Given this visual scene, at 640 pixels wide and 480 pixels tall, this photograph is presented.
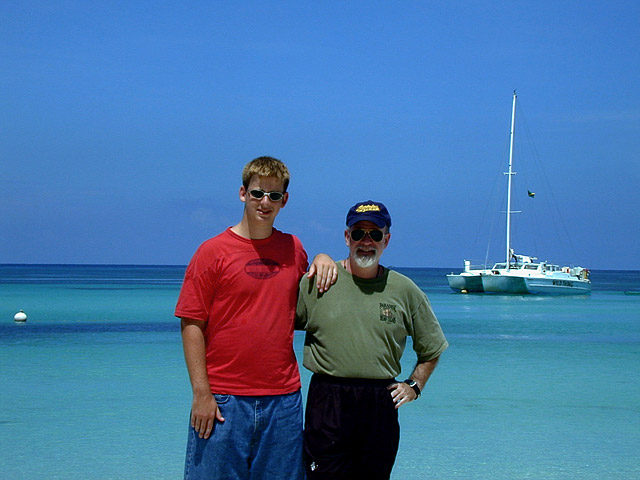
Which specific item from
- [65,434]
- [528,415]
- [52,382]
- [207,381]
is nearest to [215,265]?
[207,381]

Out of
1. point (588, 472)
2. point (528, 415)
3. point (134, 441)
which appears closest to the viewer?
point (588, 472)

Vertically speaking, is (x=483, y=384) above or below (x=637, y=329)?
above

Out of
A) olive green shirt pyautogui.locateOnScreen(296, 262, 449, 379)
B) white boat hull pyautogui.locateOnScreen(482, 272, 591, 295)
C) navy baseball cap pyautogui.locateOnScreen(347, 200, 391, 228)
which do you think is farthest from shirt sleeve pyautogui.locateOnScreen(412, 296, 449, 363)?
white boat hull pyautogui.locateOnScreen(482, 272, 591, 295)

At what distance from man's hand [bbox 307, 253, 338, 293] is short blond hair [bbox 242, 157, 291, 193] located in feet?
1.31

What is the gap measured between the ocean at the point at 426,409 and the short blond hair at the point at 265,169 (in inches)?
181

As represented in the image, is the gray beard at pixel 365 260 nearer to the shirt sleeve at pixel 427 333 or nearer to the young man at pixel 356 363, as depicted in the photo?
the young man at pixel 356 363

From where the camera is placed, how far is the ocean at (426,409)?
26.3 ft

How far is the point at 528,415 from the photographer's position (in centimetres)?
1088

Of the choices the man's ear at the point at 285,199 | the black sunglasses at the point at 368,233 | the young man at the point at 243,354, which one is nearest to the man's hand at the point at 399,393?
the young man at the point at 243,354

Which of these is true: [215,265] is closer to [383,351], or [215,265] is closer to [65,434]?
[383,351]

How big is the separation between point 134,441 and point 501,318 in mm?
25000

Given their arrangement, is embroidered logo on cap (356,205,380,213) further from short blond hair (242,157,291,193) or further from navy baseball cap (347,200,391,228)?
short blond hair (242,157,291,193)

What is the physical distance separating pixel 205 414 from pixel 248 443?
247 millimetres

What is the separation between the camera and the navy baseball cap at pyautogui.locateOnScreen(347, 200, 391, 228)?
383cm
